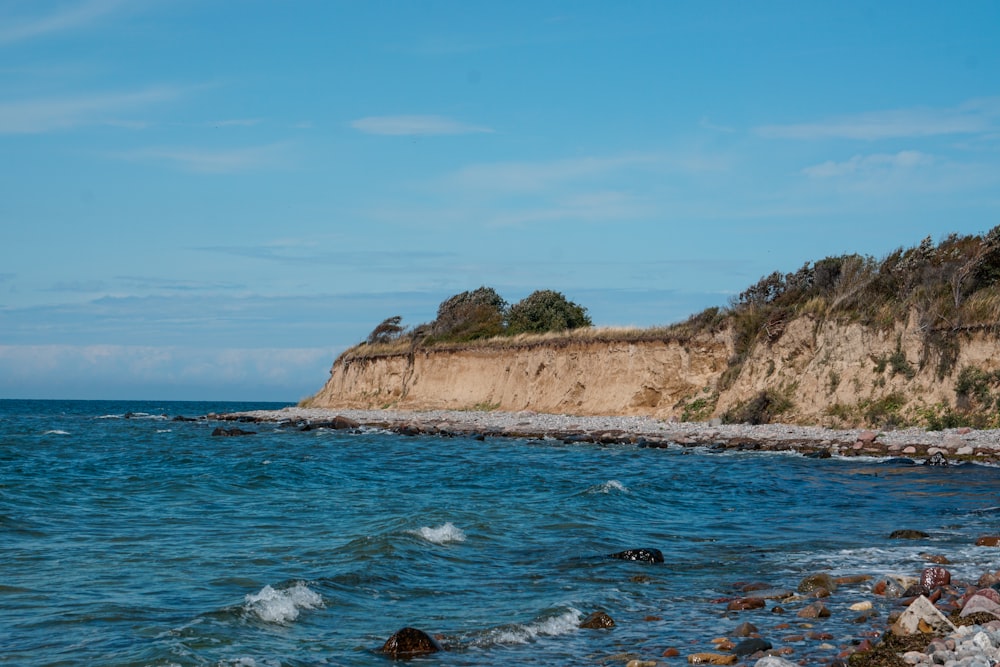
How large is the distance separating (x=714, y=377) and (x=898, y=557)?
28.4 m

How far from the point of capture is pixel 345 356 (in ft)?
209

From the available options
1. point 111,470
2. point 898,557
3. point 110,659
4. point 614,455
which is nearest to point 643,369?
point 614,455

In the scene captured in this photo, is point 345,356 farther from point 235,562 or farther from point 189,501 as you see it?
point 235,562

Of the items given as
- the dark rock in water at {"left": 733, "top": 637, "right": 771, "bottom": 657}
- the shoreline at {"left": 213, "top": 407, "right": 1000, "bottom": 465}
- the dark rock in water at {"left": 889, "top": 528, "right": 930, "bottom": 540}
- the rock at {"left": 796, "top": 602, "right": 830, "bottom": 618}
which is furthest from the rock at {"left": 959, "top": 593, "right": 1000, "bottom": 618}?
the shoreline at {"left": 213, "top": 407, "right": 1000, "bottom": 465}

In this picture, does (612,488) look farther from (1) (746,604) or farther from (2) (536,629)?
(2) (536,629)

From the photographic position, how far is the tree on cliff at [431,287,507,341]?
57.6m

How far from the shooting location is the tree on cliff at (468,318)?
57.6m

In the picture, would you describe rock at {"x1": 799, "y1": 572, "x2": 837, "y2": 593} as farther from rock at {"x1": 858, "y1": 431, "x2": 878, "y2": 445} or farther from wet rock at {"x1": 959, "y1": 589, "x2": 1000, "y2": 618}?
rock at {"x1": 858, "y1": 431, "x2": 878, "y2": 445}

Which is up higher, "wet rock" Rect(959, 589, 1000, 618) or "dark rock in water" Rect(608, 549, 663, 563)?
"wet rock" Rect(959, 589, 1000, 618)

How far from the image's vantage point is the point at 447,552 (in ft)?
43.1

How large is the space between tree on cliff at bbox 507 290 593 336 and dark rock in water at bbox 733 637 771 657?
4906 cm

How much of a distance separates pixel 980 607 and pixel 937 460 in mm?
15771

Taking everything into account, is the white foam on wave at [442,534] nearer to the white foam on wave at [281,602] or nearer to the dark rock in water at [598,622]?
the white foam on wave at [281,602]

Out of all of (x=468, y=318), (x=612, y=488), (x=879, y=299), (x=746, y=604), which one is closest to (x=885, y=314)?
(x=879, y=299)
